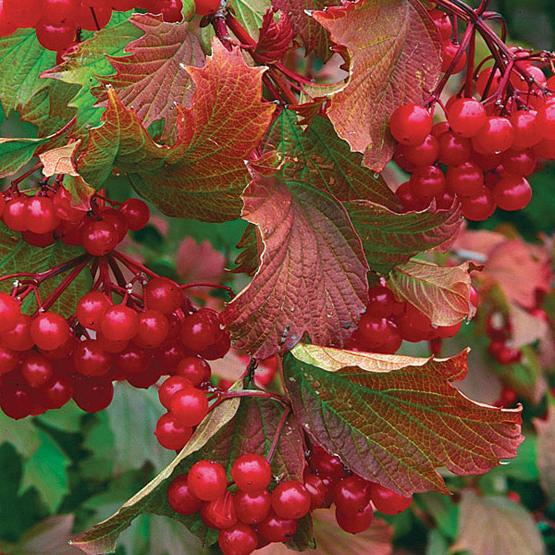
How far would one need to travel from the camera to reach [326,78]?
173cm

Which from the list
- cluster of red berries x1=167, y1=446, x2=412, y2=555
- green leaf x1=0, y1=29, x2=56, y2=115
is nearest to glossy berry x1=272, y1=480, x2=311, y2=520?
cluster of red berries x1=167, y1=446, x2=412, y2=555

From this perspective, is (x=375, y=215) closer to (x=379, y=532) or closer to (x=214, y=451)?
(x=214, y=451)

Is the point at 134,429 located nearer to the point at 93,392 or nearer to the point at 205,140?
the point at 93,392

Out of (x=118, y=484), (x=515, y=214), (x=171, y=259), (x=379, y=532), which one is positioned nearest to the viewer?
(x=379, y=532)

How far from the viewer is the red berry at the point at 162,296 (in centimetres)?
71

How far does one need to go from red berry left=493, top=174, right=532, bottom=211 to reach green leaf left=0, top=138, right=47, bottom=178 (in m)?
0.39

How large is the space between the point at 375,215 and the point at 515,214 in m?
2.25

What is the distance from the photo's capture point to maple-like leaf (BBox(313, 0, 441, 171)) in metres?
0.68

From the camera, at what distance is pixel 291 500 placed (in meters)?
0.65

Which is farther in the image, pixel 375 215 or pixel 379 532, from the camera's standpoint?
pixel 379 532

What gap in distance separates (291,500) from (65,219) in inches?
10.6

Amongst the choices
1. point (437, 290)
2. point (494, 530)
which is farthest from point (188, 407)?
point (494, 530)

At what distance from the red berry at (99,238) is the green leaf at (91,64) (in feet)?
0.30

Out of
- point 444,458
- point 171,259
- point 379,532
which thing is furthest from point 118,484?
point 444,458
